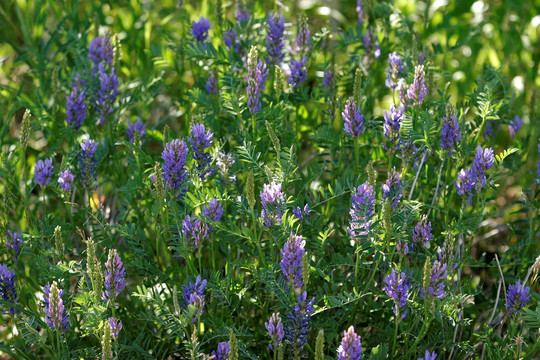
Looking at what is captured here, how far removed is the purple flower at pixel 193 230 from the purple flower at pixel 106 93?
0.82 metres

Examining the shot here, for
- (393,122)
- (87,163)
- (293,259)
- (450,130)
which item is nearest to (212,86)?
(87,163)

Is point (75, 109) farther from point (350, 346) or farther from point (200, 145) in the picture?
point (350, 346)

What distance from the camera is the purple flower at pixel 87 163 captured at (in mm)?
2227

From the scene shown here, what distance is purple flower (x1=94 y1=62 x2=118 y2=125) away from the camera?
8.18ft

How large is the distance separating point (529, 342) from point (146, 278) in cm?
135

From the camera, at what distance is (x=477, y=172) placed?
1977mm

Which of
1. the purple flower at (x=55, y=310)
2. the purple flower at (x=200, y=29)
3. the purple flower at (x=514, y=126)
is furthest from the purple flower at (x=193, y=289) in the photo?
the purple flower at (x=514, y=126)

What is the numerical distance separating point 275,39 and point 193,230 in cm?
96

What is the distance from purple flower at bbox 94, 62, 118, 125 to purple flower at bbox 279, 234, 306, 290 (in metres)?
1.14

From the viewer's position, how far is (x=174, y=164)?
6.21 ft

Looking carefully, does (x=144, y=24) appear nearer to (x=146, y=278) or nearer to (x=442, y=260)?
(x=146, y=278)

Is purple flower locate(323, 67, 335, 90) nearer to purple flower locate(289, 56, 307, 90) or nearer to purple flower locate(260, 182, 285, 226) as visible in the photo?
purple flower locate(289, 56, 307, 90)

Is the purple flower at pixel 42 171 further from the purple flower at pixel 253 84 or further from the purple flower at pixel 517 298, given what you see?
the purple flower at pixel 517 298

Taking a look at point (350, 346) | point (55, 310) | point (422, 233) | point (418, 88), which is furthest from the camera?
point (418, 88)
